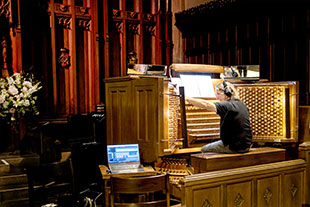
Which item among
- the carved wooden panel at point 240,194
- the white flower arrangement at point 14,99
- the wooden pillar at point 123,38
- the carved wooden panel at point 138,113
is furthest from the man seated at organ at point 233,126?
the wooden pillar at point 123,38

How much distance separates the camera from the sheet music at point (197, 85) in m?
4.69

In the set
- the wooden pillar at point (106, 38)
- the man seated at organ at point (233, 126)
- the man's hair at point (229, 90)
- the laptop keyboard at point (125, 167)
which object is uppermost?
the wooden pillar at point (106, 38)

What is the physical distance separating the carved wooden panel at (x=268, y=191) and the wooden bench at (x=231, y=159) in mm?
293

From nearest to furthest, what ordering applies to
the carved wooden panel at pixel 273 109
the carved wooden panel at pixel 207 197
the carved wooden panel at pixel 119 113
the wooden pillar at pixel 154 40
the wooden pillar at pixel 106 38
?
the carved wooden panel at pixel 207 197
the carved wooden panel at pixel 119 113
the carved wooden panel at pixel 273 109
the wooden pillar at pixel 106 38
the wooden pillar at pixel 154 40

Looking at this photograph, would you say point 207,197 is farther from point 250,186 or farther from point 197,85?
point 197,85

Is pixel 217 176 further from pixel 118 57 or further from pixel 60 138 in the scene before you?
pixel 118 57

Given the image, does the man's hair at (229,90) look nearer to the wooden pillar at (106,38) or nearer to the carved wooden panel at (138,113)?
the carved wooden panel at (138,113)

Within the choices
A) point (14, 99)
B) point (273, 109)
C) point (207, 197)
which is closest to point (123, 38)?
point (14, 99)

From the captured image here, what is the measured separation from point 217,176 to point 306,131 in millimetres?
2517

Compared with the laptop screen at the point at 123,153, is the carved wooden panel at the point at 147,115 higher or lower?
higher

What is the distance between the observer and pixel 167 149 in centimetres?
402

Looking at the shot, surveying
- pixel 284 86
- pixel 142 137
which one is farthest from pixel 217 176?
pixel 284 86

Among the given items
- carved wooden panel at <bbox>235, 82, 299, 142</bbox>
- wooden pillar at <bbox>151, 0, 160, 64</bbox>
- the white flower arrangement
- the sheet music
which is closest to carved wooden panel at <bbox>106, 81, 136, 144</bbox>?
the sheet music

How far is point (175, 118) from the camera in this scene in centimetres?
427
